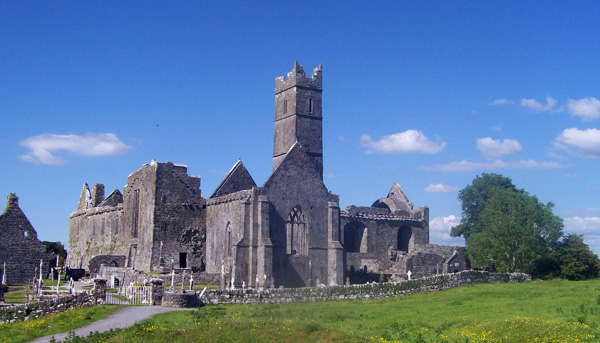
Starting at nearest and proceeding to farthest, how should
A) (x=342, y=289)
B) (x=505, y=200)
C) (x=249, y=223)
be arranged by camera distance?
Result: (x=342, y=289) < (x=249, y=223) < (x=505, y=200)

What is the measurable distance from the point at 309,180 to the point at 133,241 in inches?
628

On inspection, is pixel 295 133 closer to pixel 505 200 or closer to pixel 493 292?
pixel 505 200

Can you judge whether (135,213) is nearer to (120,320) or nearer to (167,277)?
(167,277)

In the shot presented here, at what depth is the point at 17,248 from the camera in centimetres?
5328

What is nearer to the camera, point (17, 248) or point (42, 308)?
point (42, 308)

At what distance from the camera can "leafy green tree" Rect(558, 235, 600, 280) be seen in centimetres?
5856

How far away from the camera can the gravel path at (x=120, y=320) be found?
25.3m

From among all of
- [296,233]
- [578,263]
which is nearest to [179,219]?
[296,233]

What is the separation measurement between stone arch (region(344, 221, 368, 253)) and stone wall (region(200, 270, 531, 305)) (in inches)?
779

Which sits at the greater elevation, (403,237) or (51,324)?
(403,237)

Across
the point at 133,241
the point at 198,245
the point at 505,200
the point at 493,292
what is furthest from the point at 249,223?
the point at 505,200

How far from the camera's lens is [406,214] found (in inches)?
2886

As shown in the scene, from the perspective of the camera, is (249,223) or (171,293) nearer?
(171,293)

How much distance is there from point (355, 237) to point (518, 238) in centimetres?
1665
